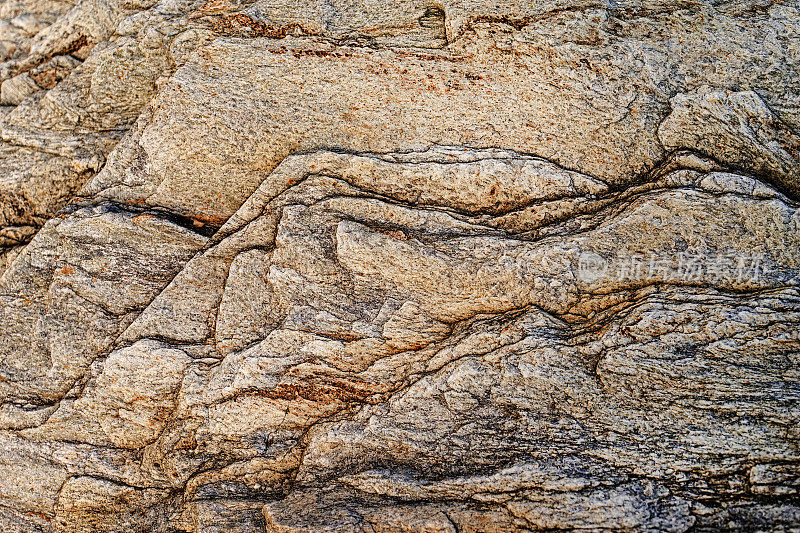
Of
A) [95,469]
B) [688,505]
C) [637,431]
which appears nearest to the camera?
[688,505]

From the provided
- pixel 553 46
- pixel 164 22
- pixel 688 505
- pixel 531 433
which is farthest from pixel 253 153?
pixel 688 505

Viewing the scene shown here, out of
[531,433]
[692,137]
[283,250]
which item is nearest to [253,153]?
[283,250]

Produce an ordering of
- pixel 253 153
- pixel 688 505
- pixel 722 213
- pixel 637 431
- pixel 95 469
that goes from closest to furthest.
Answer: pixel 688 505 < pixel 637 431 < pixel 722 213 < pixel 95 469 < pixel 253 153

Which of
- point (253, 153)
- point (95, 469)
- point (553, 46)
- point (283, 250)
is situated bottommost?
point (95, 469)

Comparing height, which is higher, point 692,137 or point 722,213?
point 692,137

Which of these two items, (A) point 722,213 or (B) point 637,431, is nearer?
(B) point 637,431

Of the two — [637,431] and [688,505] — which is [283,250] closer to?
[637,431]
